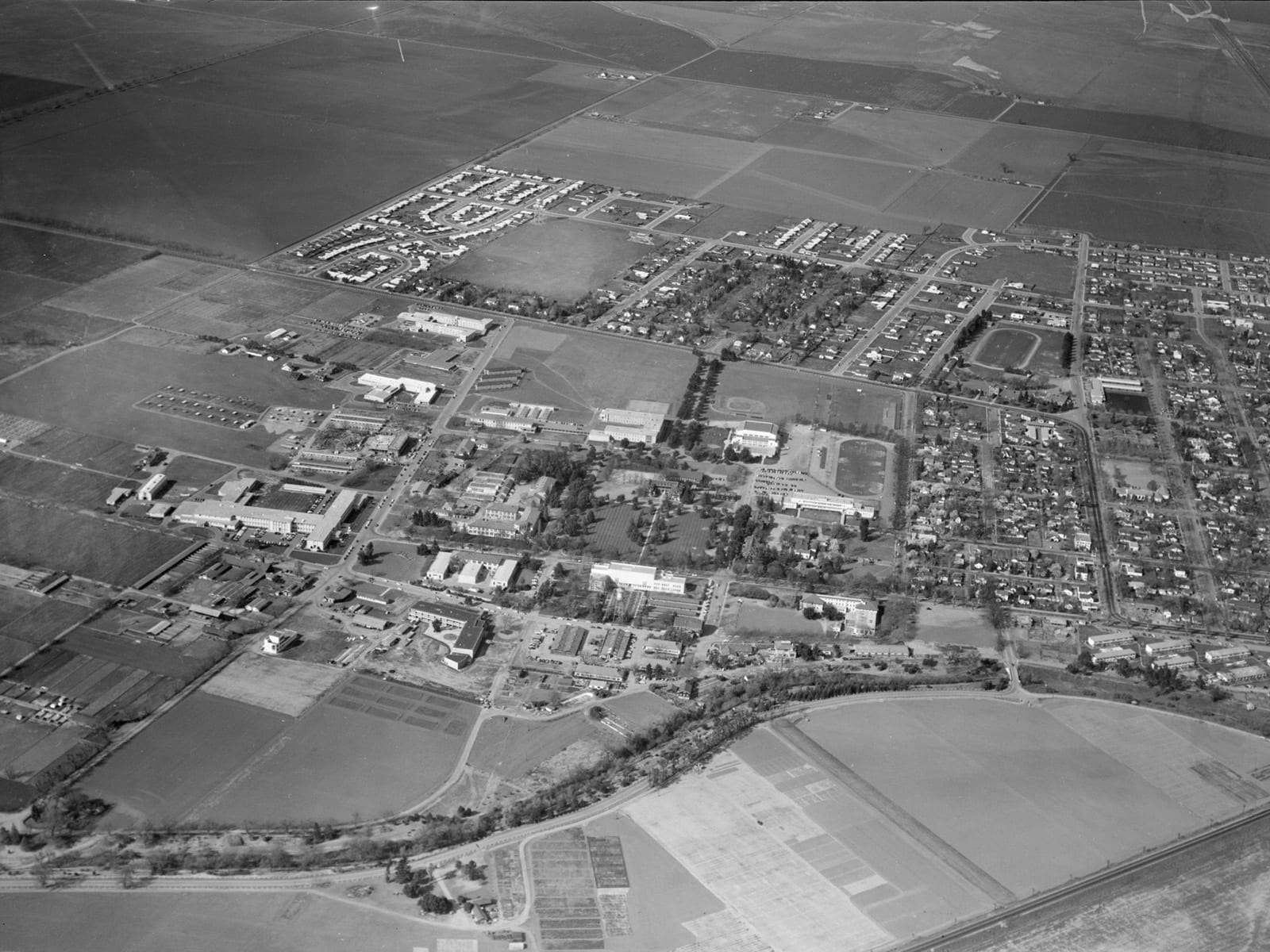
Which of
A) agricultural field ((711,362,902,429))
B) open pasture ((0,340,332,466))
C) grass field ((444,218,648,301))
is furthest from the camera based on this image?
grass field ((444,218,648,301))

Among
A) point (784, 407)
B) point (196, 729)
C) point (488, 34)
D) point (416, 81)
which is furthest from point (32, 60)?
point (196, 729)

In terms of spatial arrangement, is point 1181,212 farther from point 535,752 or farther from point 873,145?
point 535,752

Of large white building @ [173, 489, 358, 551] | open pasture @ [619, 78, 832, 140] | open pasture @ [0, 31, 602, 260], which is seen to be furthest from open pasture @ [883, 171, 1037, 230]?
large white building @ [173, 489, 358, 551]

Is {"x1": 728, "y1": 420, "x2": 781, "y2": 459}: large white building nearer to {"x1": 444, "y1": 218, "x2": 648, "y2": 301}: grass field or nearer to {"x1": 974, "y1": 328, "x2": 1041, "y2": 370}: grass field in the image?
{"x1": 974, "y1": 328, "x2": 1041, "y2": 370}: grass field

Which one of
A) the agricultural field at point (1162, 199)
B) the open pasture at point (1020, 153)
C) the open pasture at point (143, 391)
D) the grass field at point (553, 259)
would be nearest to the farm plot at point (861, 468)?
the grass field at point (553, 259)

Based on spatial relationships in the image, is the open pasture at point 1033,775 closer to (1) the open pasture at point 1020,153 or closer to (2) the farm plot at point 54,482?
(2) the farm plot at point 54,482

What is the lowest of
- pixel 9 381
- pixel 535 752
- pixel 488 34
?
pixel 535 752

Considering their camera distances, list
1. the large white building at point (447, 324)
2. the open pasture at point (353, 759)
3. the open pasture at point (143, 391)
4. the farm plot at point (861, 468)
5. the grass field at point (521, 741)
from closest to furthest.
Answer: the open pasture at point (353, 759)
the grass field at point (521, 741)
the farm plot at point (861, 468)
the open pasture at point (143, 391)
the large white building at point (447, 324)
